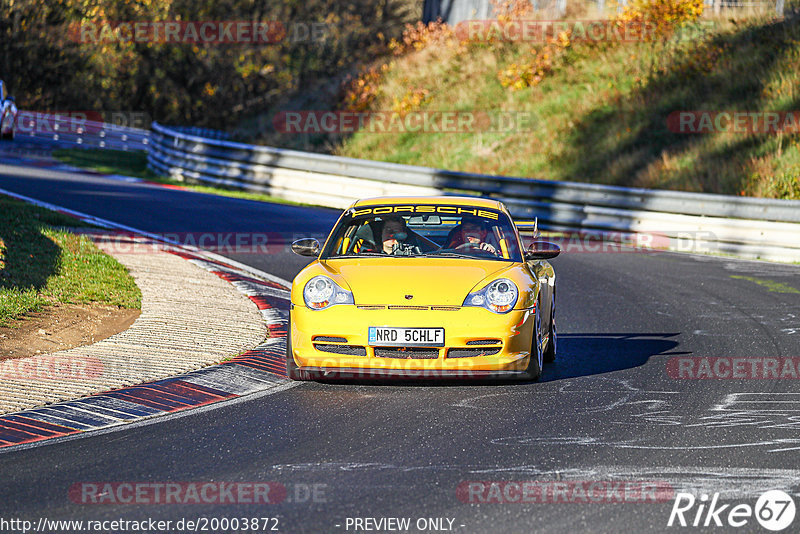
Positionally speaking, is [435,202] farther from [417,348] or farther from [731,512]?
[731,512]

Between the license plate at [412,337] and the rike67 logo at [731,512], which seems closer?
the rike67 logo at [731,512]

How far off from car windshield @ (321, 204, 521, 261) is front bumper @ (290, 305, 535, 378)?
1.09m

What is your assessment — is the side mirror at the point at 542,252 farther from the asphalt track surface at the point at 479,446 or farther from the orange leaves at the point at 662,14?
the orange leaves at the point at 662,14

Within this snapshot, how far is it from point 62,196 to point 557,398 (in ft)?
48.9

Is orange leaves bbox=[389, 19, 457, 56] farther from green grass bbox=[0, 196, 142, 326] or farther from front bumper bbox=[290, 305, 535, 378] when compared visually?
front bumper bbox=[290, 305, 535, 378]

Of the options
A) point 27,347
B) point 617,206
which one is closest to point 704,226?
point 617,206

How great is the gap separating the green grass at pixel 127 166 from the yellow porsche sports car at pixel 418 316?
14.7 meters

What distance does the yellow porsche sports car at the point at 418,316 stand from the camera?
26.1 feet

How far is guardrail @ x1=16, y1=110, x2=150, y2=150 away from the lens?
120 ft

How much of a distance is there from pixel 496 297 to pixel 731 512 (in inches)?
125

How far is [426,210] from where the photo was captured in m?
9.44

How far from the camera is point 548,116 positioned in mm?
29109

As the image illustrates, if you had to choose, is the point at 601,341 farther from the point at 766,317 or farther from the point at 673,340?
the point at 766,317

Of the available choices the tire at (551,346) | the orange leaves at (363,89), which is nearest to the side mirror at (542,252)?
the tire at (551,346)
